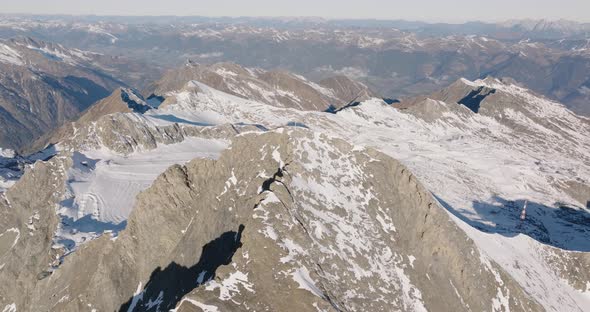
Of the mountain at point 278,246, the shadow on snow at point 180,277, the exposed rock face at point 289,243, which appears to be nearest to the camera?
the mountain at point 278,246

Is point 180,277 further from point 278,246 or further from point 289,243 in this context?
point 289,243

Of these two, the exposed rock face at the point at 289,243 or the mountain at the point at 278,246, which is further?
the exposed rock face at the point at 289,243

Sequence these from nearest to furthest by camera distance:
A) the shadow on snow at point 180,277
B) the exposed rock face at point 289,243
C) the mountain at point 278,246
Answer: the mountain at point 278,246 < the exposed rock face at point 289,243 < the shadow on snow at point 180,277

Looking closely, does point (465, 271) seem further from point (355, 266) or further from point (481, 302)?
point (355, 266)

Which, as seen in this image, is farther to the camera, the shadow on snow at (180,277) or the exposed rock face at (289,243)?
the shadow on snow at (180,277)

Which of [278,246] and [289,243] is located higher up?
[278,246]

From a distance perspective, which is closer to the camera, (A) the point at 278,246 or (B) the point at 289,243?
(A) the point at 278,246

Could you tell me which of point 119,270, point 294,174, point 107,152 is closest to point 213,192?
point 294,174

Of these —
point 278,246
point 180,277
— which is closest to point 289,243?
point 278,246

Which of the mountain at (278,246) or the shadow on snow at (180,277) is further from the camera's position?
the shadow on snow at (180,277)
